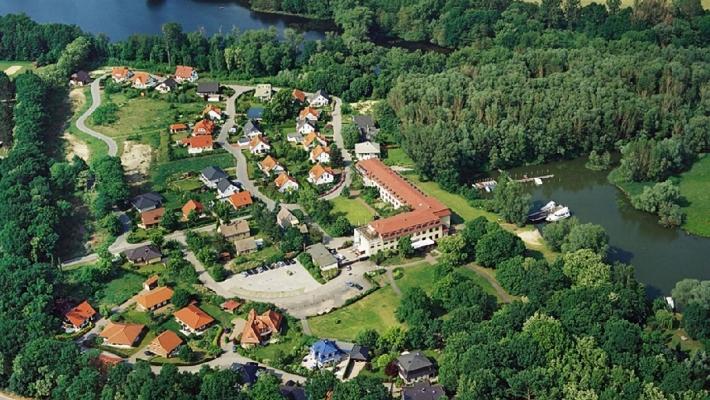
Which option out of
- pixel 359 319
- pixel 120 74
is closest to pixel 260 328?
pixel 359 319

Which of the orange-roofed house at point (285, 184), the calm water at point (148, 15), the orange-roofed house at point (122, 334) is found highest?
the calm water at point (148, 15)

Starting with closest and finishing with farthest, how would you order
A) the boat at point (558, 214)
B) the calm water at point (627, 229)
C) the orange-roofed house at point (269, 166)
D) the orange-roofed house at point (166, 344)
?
the orange-roofed house at point (166, 344) → the calm water at point (627, 229) → the boat at point (558, 214) → the orange-roofed house at point (269, 166)

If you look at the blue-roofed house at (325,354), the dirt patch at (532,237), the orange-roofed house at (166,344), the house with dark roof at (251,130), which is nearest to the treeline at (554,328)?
the dirt patch at (532,237)

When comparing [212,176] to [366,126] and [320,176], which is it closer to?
[320,176]

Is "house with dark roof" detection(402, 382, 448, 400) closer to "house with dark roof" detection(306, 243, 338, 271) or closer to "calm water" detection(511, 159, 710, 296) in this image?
"house with dark roof" detection(306, 243, 338, 271)

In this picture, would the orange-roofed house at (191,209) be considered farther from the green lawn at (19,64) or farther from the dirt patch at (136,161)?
the green lawn at (19,64)

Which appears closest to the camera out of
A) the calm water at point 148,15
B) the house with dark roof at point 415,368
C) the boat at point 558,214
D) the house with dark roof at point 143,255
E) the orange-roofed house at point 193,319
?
the house with dark roof at point 415,368

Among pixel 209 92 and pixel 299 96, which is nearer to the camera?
pixel 299 96

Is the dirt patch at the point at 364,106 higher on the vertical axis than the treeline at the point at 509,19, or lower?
lower
